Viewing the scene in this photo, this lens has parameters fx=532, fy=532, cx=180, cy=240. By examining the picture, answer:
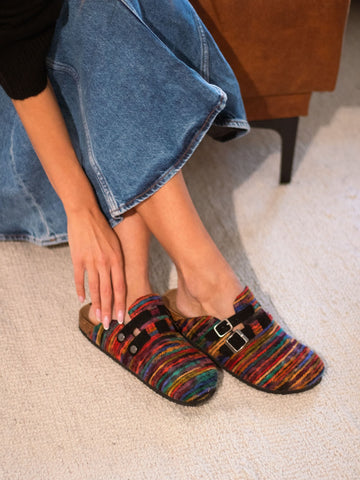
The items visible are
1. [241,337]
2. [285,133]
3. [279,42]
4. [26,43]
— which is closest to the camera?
[26,43]

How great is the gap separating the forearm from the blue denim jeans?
0.08 feet

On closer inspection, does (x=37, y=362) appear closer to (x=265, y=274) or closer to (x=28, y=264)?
(x=28, y=264)

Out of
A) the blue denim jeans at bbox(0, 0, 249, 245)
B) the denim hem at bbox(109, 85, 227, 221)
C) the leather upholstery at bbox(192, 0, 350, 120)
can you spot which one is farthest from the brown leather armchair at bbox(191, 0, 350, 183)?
the denim hem at bbox(109, 85, 227, 221)

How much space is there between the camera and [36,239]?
1028 millimetres

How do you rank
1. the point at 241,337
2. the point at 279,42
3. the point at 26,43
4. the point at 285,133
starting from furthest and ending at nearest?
the point at 285,133, the point at 279,42, the point at 241,337, the point at 26,43

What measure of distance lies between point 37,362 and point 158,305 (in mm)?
230

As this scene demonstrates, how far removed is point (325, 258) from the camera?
1.03 metres

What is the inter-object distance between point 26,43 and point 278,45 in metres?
0.48

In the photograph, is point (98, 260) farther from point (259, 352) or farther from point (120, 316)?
point (259, 352)

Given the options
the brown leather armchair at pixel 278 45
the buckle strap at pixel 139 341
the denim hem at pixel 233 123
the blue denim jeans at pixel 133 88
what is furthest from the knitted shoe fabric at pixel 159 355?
the brown leather armchair at pixel 278 45

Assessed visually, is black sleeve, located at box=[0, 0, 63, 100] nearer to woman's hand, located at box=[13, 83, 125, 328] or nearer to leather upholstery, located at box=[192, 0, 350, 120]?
woman's hand, located at box=[13, 83, 125, 328]

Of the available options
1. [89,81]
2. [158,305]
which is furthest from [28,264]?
[89,81]

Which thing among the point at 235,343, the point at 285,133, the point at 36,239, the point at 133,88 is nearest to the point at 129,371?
the point at 235,343

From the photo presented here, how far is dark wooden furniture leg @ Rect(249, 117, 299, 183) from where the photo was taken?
112 centimetres
